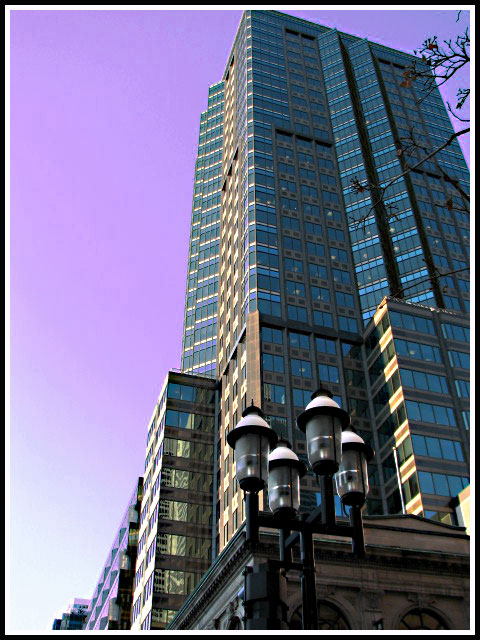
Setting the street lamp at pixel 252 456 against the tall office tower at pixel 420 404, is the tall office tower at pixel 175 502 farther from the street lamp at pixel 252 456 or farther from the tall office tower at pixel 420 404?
the street lamp at pixel 252 456

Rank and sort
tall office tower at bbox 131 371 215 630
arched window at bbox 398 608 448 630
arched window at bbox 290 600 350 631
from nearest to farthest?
arched window at bbox 290 600 350 631
arched window at bbox 398 608 448 630
tall office tower at bbox 131 371 215 630

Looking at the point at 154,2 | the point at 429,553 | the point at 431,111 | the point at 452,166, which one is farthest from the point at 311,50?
the point at 154,2

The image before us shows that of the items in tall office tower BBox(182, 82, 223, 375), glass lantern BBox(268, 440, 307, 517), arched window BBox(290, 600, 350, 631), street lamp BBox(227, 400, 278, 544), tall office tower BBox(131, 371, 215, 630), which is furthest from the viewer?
tall office tower BBox(182, 82, 223, 375)

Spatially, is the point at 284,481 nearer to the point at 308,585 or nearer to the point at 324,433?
the point at 324,433

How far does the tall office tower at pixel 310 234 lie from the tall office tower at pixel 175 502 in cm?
254

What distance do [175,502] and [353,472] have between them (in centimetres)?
6979

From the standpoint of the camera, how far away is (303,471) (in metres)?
12.3

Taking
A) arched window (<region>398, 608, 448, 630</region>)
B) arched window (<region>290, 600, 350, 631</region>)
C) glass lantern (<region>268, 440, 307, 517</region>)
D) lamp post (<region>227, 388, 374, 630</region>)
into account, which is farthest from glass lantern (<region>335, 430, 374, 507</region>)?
arched window (<region>398, 608, 448, 630</region>)

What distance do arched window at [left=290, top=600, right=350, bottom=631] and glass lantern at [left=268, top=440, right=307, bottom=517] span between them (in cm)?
2088

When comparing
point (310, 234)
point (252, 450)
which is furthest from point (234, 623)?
point (310, 234)

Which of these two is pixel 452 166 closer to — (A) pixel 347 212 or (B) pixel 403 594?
(A) pixel 347 212

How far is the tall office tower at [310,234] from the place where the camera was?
76.3 m

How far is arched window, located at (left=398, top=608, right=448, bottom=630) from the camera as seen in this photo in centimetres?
3111

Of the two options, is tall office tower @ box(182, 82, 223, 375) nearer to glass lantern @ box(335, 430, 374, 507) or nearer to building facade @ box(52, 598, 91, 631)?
building facade @ box(52, 598, 91, 631)
